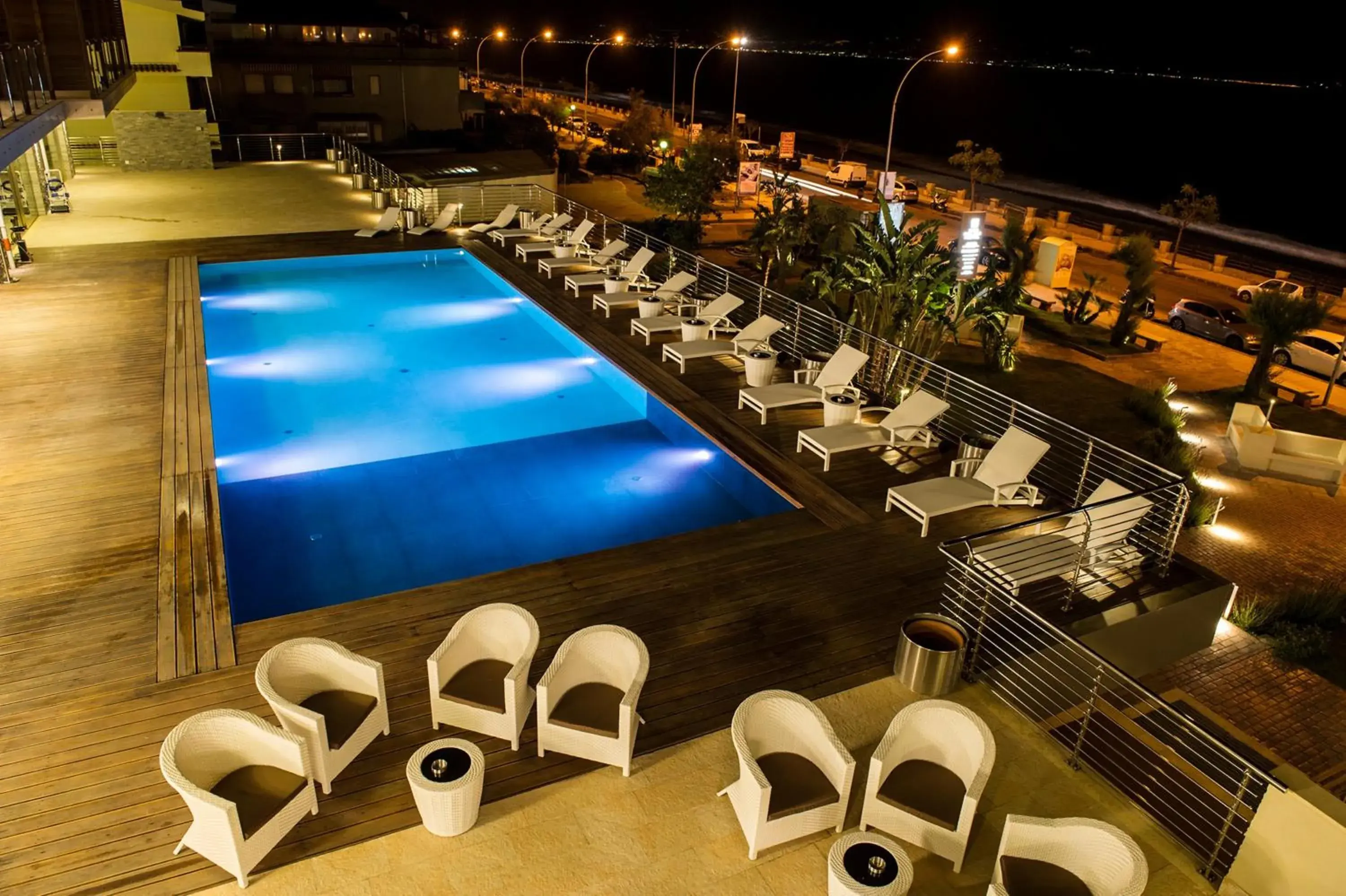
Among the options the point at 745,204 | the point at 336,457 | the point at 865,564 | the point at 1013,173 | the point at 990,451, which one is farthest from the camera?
the point at 1013,173

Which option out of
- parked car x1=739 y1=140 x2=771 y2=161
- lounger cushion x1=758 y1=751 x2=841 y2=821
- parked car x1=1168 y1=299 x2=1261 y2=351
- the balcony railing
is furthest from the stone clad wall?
parked car x1=1168 y1=299 x2=1261 y2=351

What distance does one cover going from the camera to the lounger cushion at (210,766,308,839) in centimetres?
480

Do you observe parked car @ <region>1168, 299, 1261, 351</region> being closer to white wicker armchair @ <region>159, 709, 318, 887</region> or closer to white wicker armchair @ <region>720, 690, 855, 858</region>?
white wicker armchair @ <region>720, 690, 855, 858</region>

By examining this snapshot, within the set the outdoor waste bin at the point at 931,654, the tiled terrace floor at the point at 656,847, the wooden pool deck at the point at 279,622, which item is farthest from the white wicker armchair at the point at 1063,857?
the wooden pool deck at the point at 279,622

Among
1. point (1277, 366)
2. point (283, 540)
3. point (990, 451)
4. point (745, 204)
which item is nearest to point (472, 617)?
point (283, 540)

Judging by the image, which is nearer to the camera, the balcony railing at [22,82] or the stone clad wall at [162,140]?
the balcony railing at [22,82]

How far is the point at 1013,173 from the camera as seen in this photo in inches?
3374

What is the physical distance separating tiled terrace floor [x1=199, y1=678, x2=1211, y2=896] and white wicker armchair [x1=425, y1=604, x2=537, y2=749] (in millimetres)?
541

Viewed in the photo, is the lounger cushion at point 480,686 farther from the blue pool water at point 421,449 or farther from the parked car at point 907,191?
the parked car at point 907,191

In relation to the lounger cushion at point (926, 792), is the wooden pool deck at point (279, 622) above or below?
below

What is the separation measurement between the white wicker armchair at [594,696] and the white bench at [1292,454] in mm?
14026

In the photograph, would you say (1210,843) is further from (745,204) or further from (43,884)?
(745,204)

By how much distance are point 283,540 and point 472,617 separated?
4.81 meters

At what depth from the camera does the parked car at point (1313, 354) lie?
22594mm
